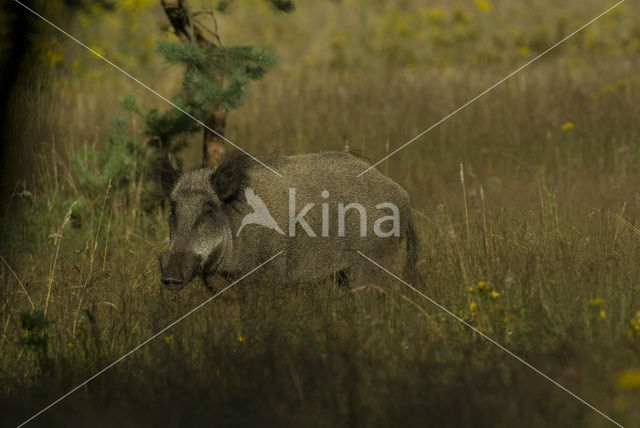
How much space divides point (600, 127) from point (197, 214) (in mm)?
6720

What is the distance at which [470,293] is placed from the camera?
19.9ft

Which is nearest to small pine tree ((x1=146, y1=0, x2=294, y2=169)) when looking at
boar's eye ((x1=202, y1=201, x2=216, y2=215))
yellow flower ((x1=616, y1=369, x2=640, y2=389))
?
boar's eye ((x1=202, y1=201, x2=216, y2=215))

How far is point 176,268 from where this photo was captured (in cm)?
597

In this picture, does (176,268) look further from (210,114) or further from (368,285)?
(210,114)

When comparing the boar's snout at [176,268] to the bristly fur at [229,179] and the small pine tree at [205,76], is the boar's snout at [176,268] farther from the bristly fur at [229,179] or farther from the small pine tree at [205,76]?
the small pine tree at [205,76]

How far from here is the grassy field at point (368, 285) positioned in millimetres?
4801

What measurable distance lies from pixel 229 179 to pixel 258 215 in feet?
1.01

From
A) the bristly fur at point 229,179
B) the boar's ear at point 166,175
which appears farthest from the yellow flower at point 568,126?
the boar's ear at point 166,175

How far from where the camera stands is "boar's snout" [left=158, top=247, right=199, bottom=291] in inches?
233

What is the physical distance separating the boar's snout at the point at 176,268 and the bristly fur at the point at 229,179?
578 millimetres

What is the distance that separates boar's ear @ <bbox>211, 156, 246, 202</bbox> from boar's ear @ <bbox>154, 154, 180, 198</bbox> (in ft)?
0.96

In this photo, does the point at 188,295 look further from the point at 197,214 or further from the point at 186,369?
the point at 186,369
